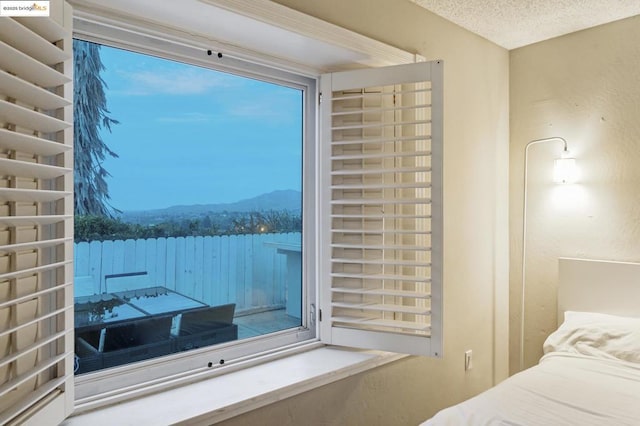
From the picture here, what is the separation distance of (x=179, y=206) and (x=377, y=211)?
3.01 feet

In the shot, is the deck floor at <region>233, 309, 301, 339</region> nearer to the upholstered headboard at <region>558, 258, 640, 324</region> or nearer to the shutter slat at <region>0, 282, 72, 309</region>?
the shutter slat at <region>0, 282, 72, 309</region>

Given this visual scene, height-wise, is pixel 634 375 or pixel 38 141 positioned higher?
pixel 38 141

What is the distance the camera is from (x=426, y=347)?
183 centimetres

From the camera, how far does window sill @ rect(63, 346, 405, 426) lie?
1.33 meters

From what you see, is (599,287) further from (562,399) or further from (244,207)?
(244,207)

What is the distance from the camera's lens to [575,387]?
175 centimetres

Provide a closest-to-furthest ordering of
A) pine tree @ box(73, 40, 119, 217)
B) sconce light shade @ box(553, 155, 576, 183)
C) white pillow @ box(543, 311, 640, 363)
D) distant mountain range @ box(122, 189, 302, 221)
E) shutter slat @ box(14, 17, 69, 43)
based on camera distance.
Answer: shutter slat @ box(14, 17, 69, 43) < pine tree @ box(73, 40, 119, 217) < distant mountain range @ box(122, 189, 302, 221) < white pillow @ box(543, 311, 640, 363) < sconce light shade @ box(553, 155, 576, 183)

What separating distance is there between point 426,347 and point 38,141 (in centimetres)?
161

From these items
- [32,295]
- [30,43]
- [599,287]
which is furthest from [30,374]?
[599,287]

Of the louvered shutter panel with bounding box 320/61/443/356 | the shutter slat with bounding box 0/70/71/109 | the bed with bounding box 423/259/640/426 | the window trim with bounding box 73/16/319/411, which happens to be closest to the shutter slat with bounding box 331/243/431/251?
the louvered shutter panel with bounding box 320/61/443/356

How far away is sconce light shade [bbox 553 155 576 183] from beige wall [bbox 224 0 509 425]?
1.14ft

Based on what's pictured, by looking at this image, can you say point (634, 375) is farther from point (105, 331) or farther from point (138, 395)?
point (105, 331)

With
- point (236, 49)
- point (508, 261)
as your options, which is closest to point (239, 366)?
point (236, 49)

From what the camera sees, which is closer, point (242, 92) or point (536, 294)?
point (242, 92)
